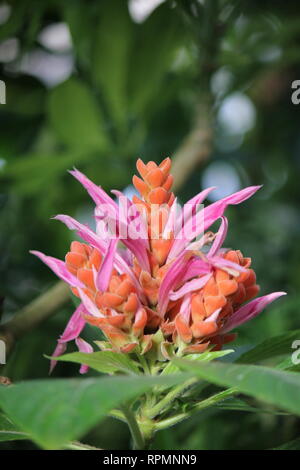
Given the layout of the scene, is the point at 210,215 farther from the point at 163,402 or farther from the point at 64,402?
the point at 64,402

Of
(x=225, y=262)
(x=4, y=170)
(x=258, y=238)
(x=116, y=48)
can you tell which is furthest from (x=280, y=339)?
(x=258, y=238)

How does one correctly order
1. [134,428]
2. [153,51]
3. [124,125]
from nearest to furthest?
[134,428] → [153,51] → [124,125]

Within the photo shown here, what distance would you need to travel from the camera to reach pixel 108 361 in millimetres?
691

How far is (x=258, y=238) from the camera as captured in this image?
6.67ft

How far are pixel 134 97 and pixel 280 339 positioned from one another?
0.95m

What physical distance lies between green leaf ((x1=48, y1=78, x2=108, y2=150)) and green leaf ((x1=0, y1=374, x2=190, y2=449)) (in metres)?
1.15

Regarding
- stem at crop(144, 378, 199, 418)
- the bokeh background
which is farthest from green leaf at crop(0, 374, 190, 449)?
the bokeh background

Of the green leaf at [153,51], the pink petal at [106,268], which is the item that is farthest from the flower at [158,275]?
the green leaf at [153,51]

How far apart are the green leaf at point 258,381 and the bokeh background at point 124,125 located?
724 mm

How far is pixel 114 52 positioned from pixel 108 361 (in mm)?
1060

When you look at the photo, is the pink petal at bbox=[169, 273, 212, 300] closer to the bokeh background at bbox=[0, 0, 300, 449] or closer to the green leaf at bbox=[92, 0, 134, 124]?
the bokeh background at bbox=[0, 0, 300, 449]

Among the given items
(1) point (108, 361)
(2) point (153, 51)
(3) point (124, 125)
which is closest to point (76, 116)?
(3) point (124, 125)

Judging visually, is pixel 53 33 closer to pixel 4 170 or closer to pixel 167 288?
pixel 4 170

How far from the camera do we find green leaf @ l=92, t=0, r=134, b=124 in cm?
153
